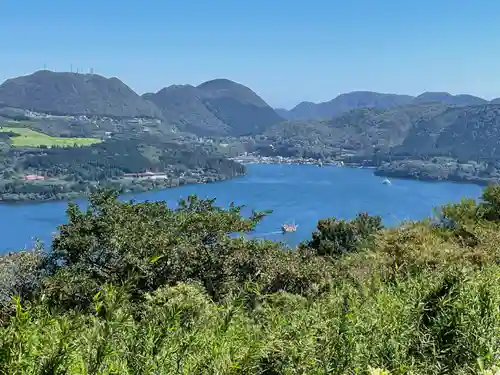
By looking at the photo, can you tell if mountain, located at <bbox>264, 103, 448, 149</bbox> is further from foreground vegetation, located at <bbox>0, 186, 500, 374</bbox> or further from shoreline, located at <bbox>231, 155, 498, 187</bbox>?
foreground vegetation, located at <bbox>0, 186, 500, 374</bbox>

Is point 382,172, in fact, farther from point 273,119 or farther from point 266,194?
point 273,119

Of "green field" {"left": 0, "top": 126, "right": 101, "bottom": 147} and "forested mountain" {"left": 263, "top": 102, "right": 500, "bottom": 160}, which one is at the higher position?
"forested mountain" {"left": 263, "top": 102, "right": 500, "bottom": 160}

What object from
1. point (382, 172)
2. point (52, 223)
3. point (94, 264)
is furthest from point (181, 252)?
point (382, 172)

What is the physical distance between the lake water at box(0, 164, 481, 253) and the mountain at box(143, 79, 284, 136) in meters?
62.8

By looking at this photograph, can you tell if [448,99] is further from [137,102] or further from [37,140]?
[37,140]

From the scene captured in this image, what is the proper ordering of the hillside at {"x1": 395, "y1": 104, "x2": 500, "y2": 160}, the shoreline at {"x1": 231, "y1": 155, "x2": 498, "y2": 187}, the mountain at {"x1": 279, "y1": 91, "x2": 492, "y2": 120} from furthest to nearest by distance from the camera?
the mountain at {"x1": 279, "y1": 91, "x2": 492, "y2": 120} < the hillside at {"x1": 395, "y1": 104, "x2": 500, "y2": 160} < the shoreline at {"x1": 231, "y1": 155, "x2": 498, "y2": 187}

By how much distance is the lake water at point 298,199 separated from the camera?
124ft

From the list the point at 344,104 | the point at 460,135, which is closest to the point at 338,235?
the point at 460,135

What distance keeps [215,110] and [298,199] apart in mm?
→ 103786

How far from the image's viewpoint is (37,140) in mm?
76250

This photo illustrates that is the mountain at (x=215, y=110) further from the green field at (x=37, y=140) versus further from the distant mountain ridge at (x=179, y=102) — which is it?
the green field at (x=37, y=140)

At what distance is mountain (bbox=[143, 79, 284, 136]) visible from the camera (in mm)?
137125

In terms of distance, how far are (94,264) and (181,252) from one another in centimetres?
141

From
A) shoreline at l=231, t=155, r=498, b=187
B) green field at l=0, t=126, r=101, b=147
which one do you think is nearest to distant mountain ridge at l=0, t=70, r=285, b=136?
green field at l=0, t=126, r=101, b=147
